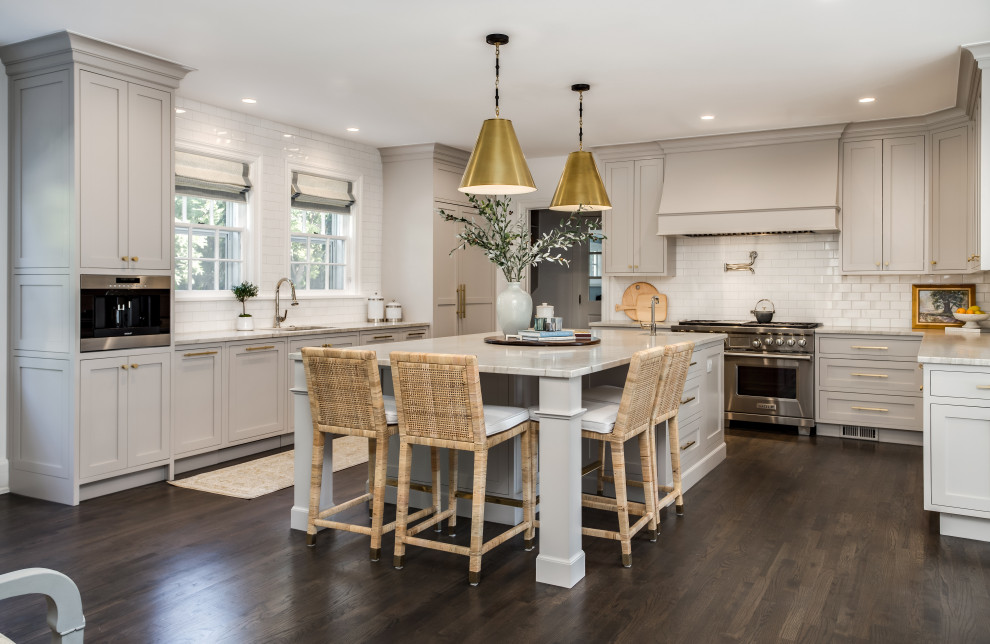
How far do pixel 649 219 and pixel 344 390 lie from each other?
4.57m

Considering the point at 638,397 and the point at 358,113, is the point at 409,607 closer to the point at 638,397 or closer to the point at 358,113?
the point at 638,397

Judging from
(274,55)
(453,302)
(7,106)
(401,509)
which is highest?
(274,55)

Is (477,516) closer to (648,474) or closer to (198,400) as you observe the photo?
(648,474)

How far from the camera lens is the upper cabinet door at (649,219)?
7078 millimetres

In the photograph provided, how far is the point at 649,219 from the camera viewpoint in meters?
7.12

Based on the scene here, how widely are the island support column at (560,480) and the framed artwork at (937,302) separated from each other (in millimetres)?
4530

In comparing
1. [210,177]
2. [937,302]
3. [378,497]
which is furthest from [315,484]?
[937,302]

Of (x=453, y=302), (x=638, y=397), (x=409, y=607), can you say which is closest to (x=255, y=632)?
(x=409, y=607)

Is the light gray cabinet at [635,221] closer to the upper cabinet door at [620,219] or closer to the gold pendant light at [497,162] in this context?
the upper cabinet door at [620,219]

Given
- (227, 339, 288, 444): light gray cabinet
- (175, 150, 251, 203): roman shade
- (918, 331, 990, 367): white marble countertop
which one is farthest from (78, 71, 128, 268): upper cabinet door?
(918, 331, 990, 367): white marble countertop

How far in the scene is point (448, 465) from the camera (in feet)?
12.9

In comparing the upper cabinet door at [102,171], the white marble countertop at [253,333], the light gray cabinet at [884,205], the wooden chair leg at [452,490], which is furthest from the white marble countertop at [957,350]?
the upper cabinet door at [102,171]

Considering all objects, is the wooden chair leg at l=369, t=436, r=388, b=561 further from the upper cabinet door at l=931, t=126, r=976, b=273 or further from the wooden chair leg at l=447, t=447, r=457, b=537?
the upper cabinet door at l=931, t=126, r=976, b=273

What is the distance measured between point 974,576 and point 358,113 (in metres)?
4.99
